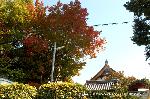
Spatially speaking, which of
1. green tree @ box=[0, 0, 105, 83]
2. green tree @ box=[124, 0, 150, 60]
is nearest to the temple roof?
green tree @ box=[0, 0, 105, 83]

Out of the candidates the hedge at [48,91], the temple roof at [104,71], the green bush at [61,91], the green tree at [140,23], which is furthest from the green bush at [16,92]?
the temple roof at [104,71]

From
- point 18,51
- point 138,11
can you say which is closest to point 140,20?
point 138,11

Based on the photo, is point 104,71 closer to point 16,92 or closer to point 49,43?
point 49,43

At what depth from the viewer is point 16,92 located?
2450cm

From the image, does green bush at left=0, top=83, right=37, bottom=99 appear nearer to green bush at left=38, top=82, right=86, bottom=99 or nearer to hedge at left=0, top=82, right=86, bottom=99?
hedge at left=0, top=82, right=86, bottom=99

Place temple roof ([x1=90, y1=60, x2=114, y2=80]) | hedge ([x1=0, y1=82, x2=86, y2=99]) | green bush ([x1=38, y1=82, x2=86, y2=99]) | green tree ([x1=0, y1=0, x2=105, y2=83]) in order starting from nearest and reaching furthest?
hedge ([x1=0, y1=82, x2=86, y2=99]) < green bush ([x1=38, y1=82, x2=86, y2=99]) < green tree ([x1=0, y1=0, x2=105, y2=83]) < temple roof ([x1=90, y1=60, x2=114, y2=80])

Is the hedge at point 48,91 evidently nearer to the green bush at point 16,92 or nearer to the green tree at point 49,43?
the green bush at point 16,92

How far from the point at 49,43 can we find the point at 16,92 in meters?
18.6

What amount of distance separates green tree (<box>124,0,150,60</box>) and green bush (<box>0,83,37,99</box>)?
26.0 feet

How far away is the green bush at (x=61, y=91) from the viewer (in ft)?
82.5

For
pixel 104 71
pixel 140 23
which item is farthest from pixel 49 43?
pixel 104 71

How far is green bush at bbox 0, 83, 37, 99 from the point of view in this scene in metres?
24.2

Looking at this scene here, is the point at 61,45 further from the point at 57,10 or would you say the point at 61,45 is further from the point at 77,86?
the point at 77,86

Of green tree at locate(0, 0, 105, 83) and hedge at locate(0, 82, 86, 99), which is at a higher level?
green tree at locate(0, 0, 105, 83)
